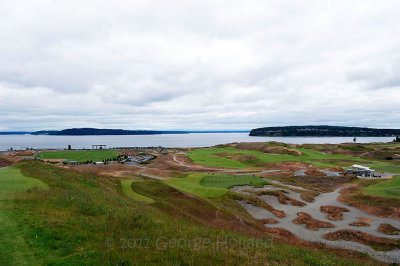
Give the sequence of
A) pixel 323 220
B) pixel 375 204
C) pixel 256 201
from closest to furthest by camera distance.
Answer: pixel 323 220
pixel 375 204
pixel 256 201

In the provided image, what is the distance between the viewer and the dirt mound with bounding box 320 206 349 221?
2478 cm

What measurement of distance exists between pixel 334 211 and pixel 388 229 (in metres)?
6.07

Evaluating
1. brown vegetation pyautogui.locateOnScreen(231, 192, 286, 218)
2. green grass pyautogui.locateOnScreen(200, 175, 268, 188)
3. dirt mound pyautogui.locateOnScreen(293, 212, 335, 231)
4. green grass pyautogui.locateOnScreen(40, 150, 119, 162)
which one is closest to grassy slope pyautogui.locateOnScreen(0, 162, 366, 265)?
dirt mound pyautogui.locateOnScreen(293, 212, 335, 231)

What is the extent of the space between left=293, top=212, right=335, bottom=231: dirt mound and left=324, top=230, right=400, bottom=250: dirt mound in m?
1.73

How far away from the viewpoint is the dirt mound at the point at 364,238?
59.1 ft

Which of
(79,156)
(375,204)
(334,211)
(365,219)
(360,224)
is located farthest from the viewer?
(79,156)

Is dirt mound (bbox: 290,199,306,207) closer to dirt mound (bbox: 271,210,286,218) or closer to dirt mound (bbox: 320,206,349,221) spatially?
dirt mound (bbox: 320,206,349,221)

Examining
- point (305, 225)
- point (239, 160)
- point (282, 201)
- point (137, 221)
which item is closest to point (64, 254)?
point (137, 221)

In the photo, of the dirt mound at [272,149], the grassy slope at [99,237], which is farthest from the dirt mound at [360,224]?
the dirt mound at [272,149]

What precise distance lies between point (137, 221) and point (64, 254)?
4141 mm

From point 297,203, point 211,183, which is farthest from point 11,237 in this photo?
point 211,183

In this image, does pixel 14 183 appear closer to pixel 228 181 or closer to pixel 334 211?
pixel 228 181

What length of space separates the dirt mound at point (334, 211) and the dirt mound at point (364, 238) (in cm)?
417

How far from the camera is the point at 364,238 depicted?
19328 mm
